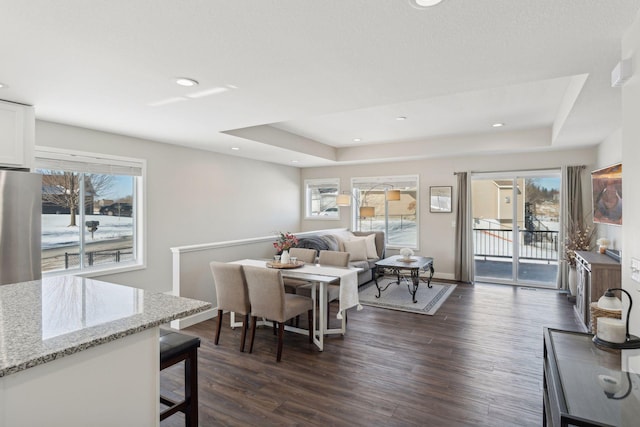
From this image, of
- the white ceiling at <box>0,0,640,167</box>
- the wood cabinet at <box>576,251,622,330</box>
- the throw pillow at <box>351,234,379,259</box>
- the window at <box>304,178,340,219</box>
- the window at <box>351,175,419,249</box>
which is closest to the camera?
the white ceiling at <box>0,0,640,167</box>

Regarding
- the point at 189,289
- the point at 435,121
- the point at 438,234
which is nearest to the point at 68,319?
the point at 189,289

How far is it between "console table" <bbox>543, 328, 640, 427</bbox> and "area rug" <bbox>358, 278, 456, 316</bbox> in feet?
10.2

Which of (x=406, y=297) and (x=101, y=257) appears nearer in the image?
(x=101, y=257)

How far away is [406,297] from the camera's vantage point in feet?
18.0

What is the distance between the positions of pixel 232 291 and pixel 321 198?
5.08m

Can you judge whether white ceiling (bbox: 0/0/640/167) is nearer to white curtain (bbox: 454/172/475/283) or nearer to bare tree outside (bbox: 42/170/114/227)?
bare tree outside (bbox: 42/170/114/227)

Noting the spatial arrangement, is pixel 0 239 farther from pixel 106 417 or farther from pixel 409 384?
pixel 409 384

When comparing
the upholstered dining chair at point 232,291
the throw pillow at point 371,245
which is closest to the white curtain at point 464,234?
the throw pillow at point 371,245

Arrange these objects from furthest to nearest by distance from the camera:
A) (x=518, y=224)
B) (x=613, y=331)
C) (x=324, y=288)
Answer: (x=518, y=224) → (x=324, y=288) → (x=613, y=331)

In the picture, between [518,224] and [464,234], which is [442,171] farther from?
[518,224]

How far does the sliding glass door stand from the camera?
20.5 feet

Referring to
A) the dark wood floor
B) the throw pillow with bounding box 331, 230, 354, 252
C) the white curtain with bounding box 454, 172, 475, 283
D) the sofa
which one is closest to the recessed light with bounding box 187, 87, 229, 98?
the dark wood floor

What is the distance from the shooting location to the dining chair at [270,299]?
3.31 meters

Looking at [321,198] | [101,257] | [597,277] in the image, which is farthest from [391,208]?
[101,257]
